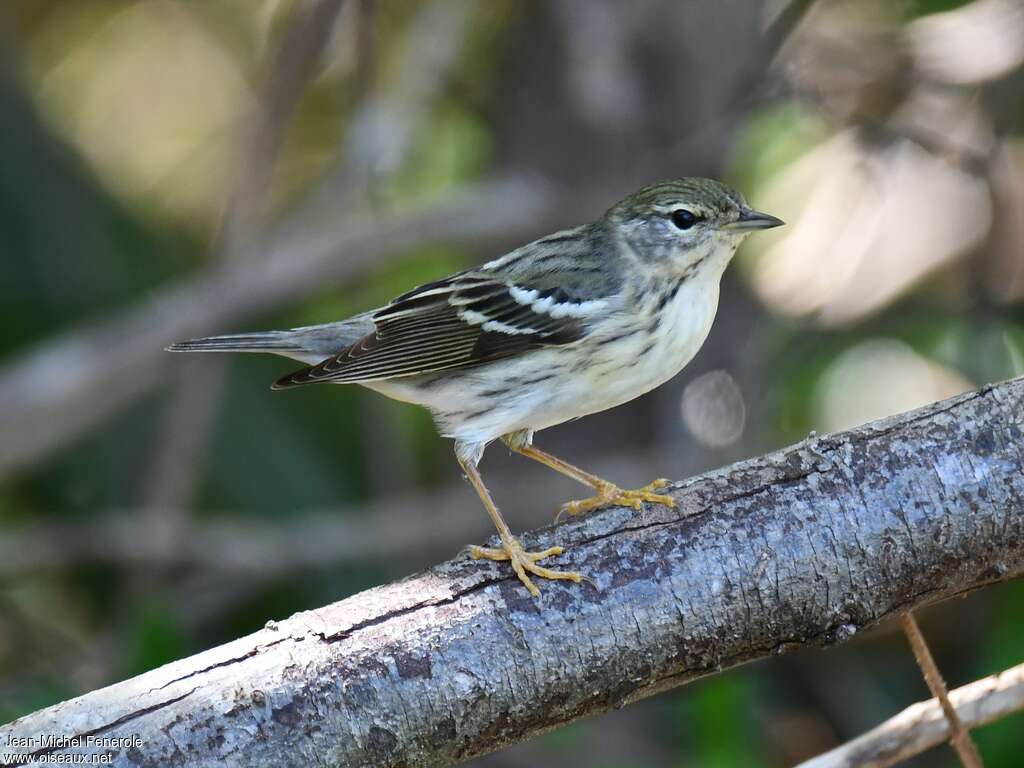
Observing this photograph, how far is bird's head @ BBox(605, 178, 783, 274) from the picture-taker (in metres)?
4.04

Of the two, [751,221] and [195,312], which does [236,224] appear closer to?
[195,312]

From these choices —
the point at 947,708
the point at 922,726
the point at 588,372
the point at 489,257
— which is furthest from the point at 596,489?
the point at 489,257

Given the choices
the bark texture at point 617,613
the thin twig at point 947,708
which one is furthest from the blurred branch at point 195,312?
the thin twig at point 947,708

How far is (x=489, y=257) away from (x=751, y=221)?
2796mm

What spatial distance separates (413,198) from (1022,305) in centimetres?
416

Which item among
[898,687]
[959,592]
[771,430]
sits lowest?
[898,687]

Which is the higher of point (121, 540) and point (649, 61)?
point (649, 61)

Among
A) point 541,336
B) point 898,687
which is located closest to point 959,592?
point 541,336

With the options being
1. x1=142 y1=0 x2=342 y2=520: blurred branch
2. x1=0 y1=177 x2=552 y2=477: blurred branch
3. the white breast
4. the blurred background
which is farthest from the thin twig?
x1=142 y1=0 x2=342 y2=520: blurred branch

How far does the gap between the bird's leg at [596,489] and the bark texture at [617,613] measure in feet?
0.16

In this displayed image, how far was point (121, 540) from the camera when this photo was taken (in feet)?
18.5

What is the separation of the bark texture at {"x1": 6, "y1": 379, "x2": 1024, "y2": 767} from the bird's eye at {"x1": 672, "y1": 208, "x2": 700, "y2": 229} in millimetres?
1260

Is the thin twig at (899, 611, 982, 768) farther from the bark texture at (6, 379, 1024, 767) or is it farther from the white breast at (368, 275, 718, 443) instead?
the white breast at (368, 275, 718, 443)

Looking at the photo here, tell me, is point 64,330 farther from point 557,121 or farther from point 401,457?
point 557,121
